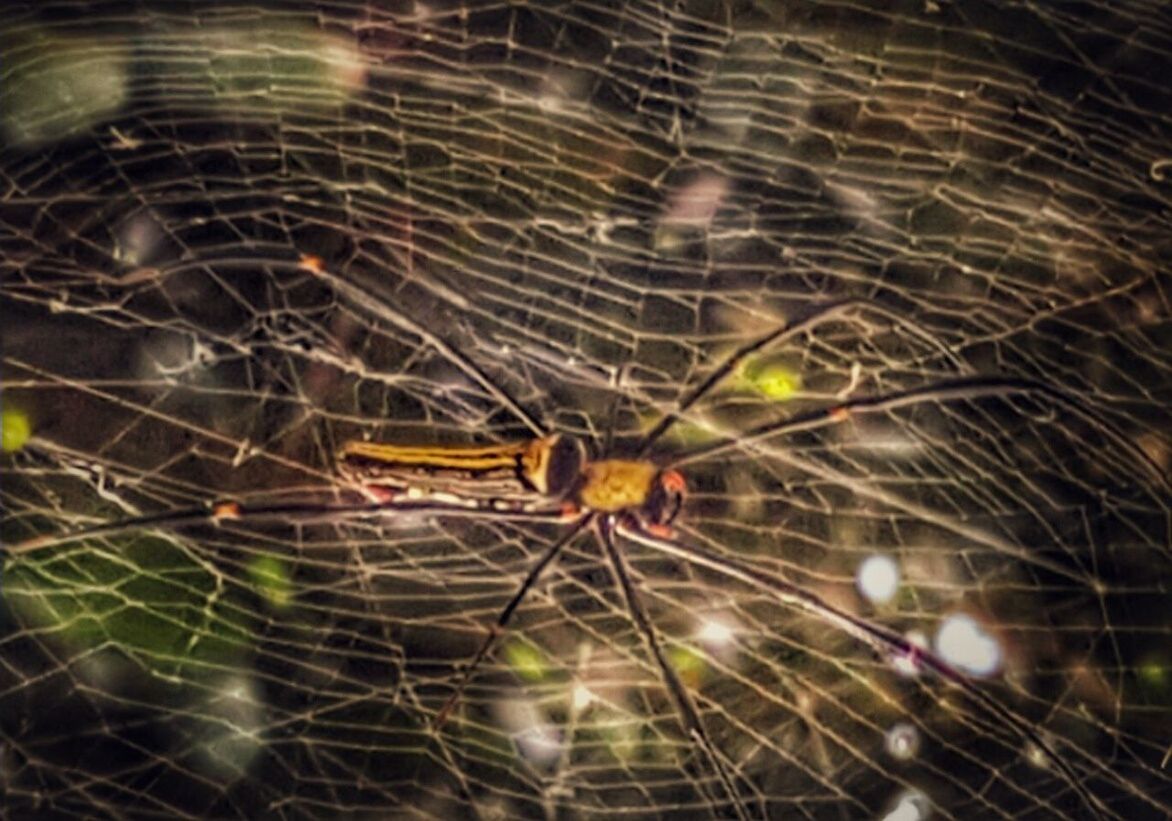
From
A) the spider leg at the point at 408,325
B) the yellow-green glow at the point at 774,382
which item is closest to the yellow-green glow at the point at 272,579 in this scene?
the spider leg at the point at 408,325

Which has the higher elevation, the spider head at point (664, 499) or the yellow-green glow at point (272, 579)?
the spider head at point (664, 499)

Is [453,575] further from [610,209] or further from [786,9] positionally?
[786,9]

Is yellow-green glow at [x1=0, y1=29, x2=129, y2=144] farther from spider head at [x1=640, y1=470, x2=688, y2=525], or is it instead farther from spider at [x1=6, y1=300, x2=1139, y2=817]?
spider head at [x1=640, y1=470, x2=688, y2=525]

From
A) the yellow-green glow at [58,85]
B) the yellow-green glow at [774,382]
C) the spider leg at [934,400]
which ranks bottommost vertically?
the spider leg at [934,400]

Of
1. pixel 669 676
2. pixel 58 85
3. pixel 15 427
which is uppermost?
pixel 58 85

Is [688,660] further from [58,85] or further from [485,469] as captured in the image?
[58,85]

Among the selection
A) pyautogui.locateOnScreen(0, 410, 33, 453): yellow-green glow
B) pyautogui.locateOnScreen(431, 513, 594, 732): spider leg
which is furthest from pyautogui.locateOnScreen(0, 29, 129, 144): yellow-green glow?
pyautogui.locateOnScreen(431, 513, 594, 732): spider leg

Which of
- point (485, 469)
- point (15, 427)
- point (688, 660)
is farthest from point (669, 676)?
point (15, 427)

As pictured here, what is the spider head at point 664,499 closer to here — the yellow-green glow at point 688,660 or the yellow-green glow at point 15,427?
the yellow-green glow at point 688,660
